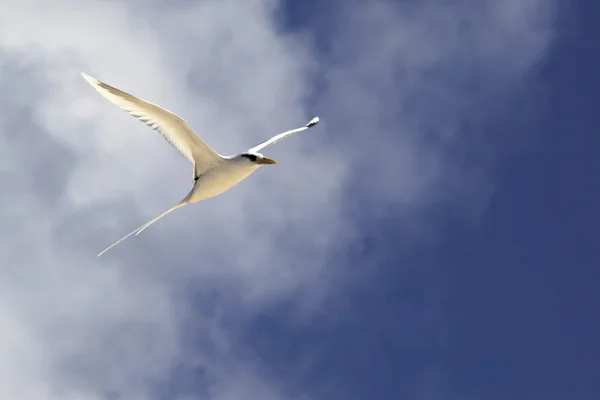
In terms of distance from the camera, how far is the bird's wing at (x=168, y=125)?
80.5 feet

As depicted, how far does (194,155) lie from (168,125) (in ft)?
4.75

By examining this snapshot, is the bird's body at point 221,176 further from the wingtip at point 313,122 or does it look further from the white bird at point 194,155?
the wingtip at point 313,122

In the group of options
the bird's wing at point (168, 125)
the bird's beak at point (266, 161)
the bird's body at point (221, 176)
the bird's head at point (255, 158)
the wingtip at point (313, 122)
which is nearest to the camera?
the bird's wing at point (168, 125)

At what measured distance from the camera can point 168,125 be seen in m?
25.5

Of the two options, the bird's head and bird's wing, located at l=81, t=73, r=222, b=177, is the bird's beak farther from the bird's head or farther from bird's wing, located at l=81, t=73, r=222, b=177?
bird's wing, located at l=81, t=73, r=222, b=177

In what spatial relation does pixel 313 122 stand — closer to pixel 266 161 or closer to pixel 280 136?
pixel 280 136

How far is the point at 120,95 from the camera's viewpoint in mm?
24578

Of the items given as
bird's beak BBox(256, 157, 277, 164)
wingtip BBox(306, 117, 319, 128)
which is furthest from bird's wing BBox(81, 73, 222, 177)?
wingtip BBox(306, 117, 319, 128)

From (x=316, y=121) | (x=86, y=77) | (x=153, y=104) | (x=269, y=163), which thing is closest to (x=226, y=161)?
(x=269, y=163)

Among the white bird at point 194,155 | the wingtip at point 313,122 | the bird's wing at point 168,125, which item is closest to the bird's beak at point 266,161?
the white bird at point 194,155

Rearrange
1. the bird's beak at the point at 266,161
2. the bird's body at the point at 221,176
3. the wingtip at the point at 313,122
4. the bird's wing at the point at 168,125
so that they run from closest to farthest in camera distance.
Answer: the bird's wing at the point at 168,125 → the bird's body at the point at 221,176 → the bird's beak at the point at 266,161 → the wingtip at the point at 313,122

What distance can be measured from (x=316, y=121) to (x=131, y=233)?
38.7 feet

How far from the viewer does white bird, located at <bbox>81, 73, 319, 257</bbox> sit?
24.7m

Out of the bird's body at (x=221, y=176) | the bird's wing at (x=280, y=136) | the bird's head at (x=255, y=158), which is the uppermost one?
the bird's wing at (x=280, y=136)
